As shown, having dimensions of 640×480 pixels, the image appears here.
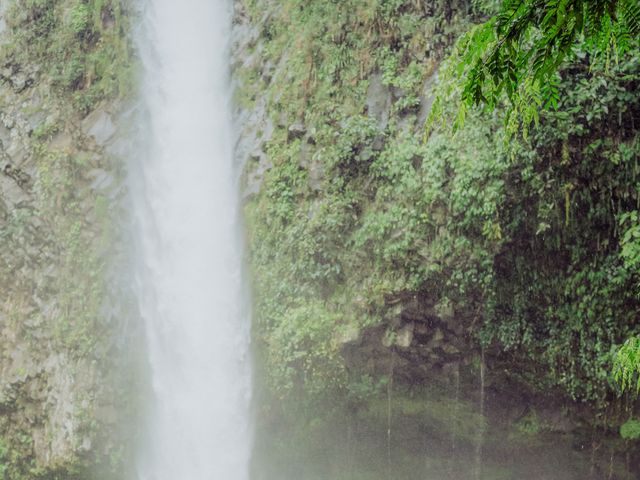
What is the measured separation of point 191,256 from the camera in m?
8.77

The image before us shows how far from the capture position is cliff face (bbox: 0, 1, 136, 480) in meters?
8.86

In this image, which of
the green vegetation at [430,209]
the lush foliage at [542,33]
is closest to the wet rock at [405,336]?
the green vegetation at [430,209]

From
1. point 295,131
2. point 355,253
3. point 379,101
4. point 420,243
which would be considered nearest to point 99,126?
point 295,131

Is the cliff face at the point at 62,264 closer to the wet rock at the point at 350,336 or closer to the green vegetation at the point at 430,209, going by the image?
the green vegetation at the point at 430,209

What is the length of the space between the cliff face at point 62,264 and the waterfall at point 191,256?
497mm

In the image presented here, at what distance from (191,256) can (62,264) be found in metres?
2.06

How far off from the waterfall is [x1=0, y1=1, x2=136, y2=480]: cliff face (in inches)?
19.6

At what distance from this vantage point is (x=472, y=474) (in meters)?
7.66

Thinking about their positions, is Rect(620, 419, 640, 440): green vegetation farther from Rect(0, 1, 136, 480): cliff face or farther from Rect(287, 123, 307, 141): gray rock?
Rect(0, 1, 136, 480): cliff face

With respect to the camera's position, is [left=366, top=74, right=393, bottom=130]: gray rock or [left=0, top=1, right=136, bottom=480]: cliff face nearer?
[left=366, top=74, right=393, bottom=130]: gray rock

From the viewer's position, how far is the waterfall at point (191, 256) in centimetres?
838

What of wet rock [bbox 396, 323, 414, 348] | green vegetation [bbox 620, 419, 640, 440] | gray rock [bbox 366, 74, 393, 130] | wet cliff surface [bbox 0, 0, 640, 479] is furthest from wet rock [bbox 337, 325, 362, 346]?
green vegetation [bbox 620, 419, 640, 440]

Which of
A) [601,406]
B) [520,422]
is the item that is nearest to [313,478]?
[520,422]

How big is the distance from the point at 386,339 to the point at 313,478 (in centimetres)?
270
